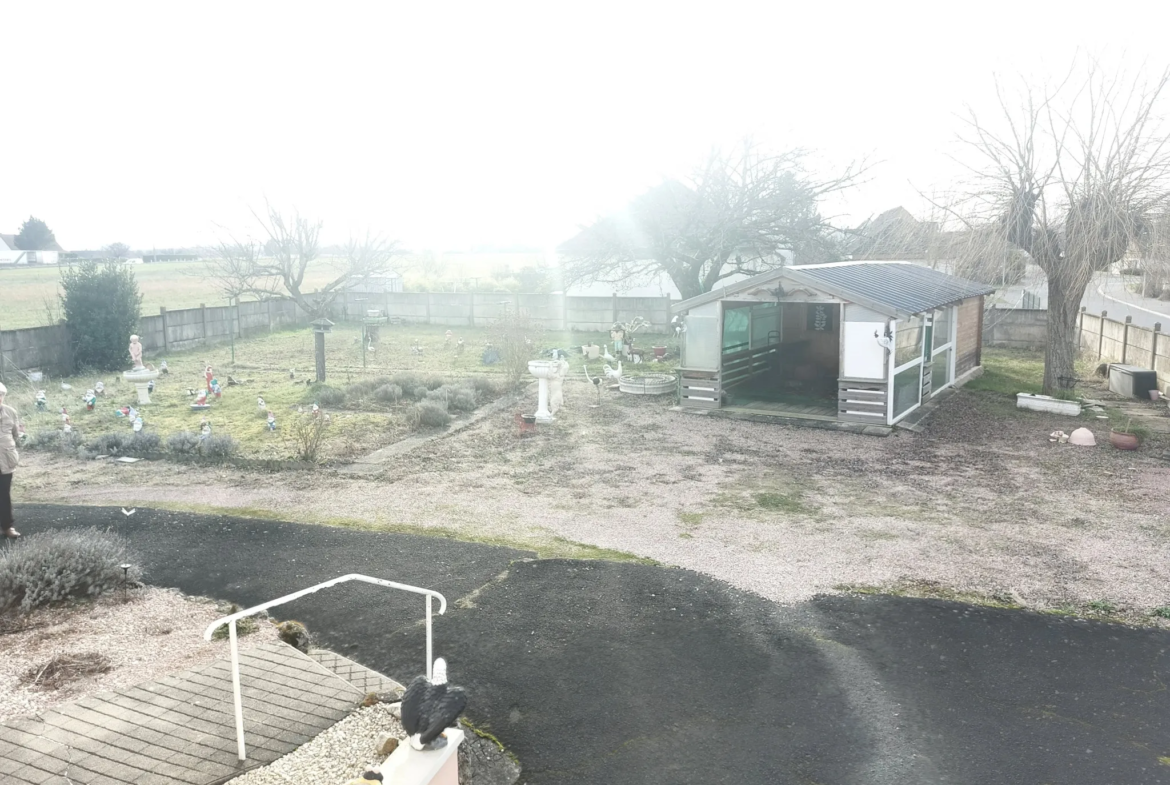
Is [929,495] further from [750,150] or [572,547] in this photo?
[750,150]

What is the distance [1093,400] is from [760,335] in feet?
23.6

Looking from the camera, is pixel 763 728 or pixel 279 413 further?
pixel 279 413

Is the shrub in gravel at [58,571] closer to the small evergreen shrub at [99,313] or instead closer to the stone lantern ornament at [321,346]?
the stone lantern ornament at [321,346]

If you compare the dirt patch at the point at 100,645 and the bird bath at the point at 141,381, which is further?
the bird bath at the point at 141,381

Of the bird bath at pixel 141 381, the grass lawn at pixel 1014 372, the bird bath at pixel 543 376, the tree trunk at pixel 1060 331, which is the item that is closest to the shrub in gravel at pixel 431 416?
the bird bath at pixel 543 376

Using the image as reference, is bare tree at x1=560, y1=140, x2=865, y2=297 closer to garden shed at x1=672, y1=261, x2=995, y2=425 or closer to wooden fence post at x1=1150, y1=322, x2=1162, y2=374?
garden shed at x1=672, y1=261, x2=995, y2=425

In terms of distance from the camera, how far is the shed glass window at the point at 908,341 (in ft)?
52.1

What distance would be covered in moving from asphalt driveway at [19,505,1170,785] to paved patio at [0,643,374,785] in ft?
2.77

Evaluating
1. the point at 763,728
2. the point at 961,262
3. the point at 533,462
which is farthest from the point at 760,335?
the point at 763,728

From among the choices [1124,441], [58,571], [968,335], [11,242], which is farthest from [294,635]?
[11,242]

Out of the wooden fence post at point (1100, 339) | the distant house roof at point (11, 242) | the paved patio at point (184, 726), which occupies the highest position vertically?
the distant house roof at point (11, 242)

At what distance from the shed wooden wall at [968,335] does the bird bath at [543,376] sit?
10.4 m

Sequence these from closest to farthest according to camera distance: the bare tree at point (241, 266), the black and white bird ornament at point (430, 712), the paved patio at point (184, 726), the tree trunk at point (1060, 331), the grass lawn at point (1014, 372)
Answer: the black and white bird ornament at point (430, 712) < the paved patio at point (184, 726) < the tree trunk at point (1060, 331) < the grass lawn at point (1014, 372) < the bare tree at point (241, 266)

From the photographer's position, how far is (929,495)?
1169 centimetres
